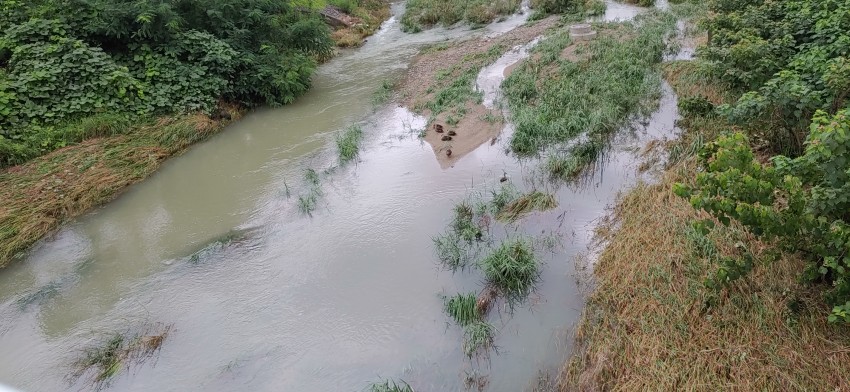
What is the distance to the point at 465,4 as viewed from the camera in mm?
23578

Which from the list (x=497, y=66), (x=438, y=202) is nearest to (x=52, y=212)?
(x=438, y=202)

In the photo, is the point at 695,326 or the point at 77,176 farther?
the point at 77,176

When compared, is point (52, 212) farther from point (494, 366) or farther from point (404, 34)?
point (404, 34)

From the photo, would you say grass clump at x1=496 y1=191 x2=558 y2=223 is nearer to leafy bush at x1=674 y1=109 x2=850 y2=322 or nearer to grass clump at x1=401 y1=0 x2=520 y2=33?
leafy bush at x1=674 y1=109 x2=850 y2=322

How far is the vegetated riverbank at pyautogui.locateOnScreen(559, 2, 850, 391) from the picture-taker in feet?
14.9

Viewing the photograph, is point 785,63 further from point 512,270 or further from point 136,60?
point 136,60

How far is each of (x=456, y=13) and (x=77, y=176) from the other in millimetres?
17142

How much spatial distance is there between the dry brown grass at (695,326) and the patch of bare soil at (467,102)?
4620 millimetres

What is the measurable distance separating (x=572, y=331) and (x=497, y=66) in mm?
10666

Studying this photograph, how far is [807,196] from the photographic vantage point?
480cm

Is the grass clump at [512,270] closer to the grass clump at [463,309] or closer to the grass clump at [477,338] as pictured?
the grass clump at [463,309]

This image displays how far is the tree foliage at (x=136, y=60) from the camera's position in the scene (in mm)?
10797

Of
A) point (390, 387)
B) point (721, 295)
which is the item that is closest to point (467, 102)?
point (721, 295)

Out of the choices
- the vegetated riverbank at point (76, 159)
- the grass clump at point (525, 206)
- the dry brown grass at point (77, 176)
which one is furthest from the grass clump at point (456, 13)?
the grass clump at point (525, 206)
